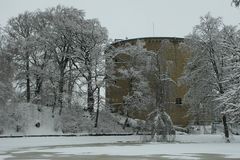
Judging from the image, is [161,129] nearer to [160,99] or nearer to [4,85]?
[160,99]

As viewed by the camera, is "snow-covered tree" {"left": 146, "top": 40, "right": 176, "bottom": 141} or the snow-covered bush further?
"snow-covered tree" {"left": 146, "top": 40, "right": 176, "bottom": 141}

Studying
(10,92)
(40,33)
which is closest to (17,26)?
(40,33)

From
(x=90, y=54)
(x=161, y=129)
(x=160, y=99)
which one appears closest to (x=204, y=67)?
(x=160, y=99)

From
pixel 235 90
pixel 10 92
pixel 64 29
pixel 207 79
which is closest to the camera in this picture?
pixel 235 90

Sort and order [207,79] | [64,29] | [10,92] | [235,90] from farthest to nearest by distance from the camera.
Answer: [64,29] < [10,92] < [207,79] < [235,90]

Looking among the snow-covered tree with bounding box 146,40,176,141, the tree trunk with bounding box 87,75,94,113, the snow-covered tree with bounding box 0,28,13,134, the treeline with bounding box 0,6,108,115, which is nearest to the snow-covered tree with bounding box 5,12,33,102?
the treeline with bounding box 0,6,108,115

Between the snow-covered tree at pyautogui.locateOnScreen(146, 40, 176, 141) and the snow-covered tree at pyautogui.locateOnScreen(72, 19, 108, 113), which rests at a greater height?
the snow-covered tree at pyautogui.locateOnScreen(72, 19, 108, 113)

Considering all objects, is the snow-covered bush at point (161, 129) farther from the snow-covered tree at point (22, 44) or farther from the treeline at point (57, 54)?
the snow-covered tree at point (22, 44)

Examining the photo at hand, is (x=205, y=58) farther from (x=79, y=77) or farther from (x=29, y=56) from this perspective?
(x=29, y=56)

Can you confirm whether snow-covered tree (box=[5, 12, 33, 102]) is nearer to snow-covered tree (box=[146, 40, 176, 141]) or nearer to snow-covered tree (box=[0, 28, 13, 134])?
snow-covered tree (box=[0, 28, 13, 134])

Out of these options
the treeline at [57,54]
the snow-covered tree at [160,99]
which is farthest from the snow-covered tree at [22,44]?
the snow-covered tree at [160,99]

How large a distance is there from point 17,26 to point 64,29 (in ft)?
23.2

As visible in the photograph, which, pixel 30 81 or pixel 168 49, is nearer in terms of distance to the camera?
pixel 168 49

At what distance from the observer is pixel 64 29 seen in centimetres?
6000
